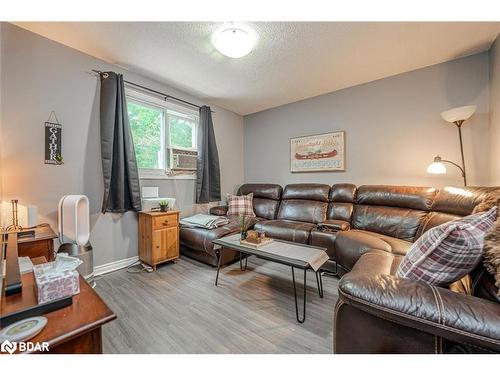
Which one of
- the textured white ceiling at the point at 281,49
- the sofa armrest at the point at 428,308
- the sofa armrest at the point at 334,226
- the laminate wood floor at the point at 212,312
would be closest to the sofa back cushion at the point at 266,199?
the sofa armrest at the point at 334,226

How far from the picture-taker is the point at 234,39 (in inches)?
72.1

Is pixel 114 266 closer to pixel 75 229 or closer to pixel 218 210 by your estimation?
pixel 75 229

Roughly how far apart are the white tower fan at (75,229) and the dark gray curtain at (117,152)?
410mm

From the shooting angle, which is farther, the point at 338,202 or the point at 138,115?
the point at 338,202

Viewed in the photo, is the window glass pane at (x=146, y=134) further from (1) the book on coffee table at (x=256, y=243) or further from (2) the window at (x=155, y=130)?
(1) the book on coffee table at (x=256, y=243)

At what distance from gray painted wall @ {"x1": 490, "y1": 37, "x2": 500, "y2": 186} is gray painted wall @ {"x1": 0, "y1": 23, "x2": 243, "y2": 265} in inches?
153

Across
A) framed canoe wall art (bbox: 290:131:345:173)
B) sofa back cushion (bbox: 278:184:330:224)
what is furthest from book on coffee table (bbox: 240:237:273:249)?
framed canoe wall art (bbox: 290:131:345:173)

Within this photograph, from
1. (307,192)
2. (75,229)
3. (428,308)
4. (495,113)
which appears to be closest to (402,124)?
(495,113)

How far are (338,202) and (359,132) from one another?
3.60 feet

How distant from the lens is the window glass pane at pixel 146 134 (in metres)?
2.75

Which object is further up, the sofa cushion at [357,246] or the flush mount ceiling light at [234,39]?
the flush mount ceiling light at [234,39]
